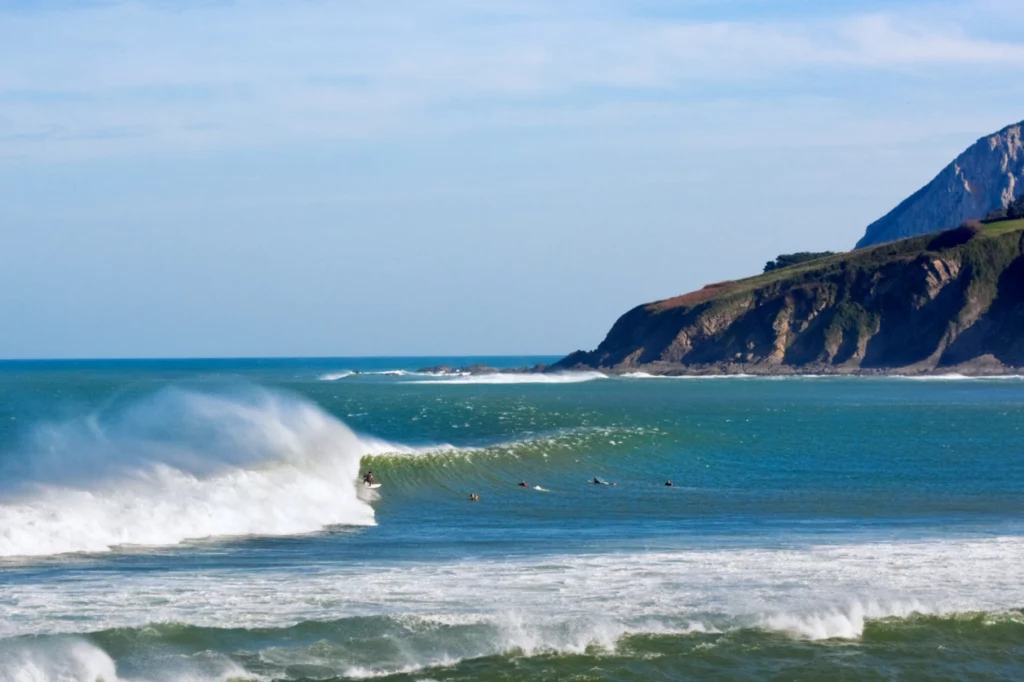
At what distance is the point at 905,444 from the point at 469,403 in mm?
40860

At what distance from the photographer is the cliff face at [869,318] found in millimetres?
143625

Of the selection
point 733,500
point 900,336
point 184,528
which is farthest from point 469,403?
point 900,336

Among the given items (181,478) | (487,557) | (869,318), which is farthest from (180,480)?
(869,318)

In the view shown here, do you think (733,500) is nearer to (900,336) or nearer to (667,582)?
(667,582)

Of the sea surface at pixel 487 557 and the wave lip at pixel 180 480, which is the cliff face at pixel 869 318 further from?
the wave lip at pixel 180 480

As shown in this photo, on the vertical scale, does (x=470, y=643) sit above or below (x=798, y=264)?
below

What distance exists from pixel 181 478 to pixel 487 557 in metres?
9.52

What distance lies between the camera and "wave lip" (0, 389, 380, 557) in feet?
74.8

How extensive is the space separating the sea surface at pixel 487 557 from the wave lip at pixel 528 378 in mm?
102810

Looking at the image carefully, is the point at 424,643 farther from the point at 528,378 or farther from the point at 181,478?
the point at 528,378

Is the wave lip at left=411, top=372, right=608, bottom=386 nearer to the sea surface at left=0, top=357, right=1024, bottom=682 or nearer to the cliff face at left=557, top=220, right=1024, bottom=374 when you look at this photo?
the cliff face at left=557, top=220, right=1024, bottom=374

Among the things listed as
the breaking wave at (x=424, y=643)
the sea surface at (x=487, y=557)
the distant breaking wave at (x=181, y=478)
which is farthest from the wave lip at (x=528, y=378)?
the breaking wave at (x=424, y=643)

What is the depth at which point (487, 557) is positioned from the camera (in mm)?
21156

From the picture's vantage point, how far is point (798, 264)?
595ft
